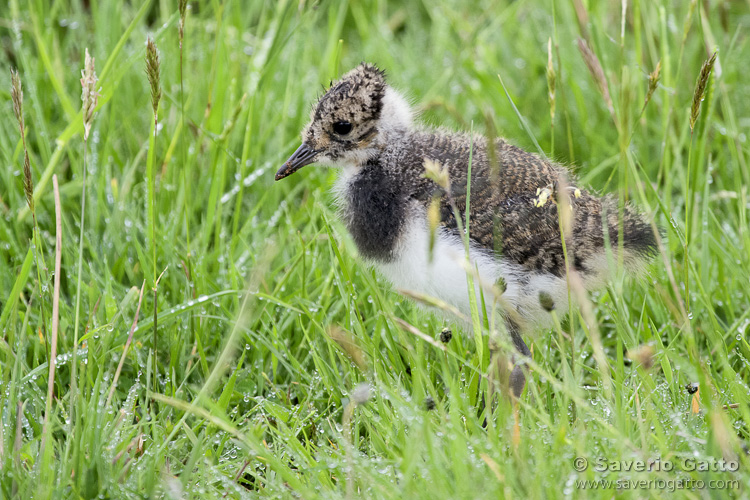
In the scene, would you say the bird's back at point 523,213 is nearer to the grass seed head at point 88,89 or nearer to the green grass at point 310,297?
the green grass at point 310,297

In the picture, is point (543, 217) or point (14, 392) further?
point (543, 217)

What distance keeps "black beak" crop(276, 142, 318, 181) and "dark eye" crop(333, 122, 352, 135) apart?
12cm

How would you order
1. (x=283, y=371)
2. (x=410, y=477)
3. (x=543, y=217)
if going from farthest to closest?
1. (x=283, y=371)
2. (x=543, y=217)
3. (x=410, y=477)

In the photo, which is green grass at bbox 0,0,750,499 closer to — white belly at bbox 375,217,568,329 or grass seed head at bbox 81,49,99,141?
white belly at bbox 375,217,568,329

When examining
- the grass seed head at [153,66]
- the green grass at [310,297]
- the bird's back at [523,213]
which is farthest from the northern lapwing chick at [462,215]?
the grass seed head at [153,66]

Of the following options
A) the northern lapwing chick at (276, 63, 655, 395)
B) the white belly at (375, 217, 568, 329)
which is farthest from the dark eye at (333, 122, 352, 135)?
the white belly at (375, 217, 568, 329)

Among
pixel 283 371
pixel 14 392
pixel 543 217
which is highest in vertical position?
pixel 543 217

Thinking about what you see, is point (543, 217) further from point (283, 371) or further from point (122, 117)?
point (122, 117)

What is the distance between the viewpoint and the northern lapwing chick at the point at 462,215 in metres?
2.32

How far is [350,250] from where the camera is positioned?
241cm

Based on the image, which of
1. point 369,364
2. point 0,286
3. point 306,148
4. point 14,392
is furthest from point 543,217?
point 0,286

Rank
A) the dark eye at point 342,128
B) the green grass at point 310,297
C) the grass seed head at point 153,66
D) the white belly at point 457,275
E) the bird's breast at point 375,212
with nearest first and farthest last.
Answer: the green grass at point 310,297 → the grass seed head at point 153,66 → the white belly at point 457,275 → the bird's breast at point 375,212 → the dark eye at point 342,128

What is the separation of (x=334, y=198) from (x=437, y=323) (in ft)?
1.90

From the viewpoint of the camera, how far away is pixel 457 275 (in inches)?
89.5
